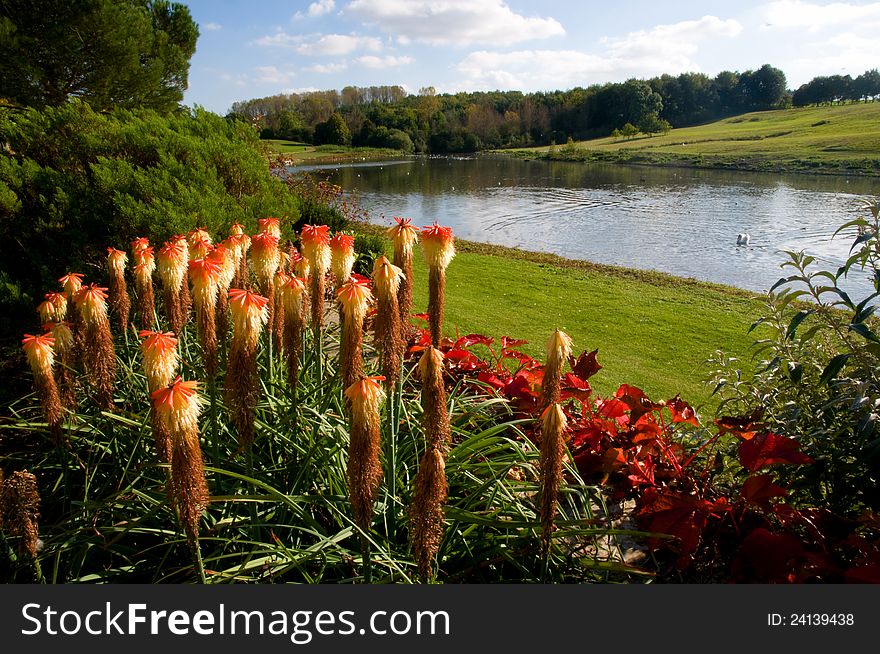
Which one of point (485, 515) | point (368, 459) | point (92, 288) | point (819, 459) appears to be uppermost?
point (92, 288)

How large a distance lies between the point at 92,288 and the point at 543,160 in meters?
77.3

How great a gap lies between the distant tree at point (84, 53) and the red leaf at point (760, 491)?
46.9 feet

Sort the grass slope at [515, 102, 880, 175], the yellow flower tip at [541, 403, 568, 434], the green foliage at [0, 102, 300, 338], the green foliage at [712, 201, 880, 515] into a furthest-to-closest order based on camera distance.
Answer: the grass slope at [515, 102, 880, 175]
the green foliage at [0, 102, 300, 338]
the green foliage at [712, 201, 880, 515]
the yellow flower tip at [541, 403, 568, 434]

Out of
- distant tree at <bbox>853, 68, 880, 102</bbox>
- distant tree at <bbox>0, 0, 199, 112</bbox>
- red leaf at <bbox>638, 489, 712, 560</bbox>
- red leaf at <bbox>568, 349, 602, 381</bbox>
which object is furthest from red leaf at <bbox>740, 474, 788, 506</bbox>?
distant tree at <bbox>853, 68, 880, 102</bbox>

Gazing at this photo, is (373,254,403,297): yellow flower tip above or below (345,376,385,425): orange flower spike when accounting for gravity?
above

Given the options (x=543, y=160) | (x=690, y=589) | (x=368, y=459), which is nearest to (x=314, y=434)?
(x=368, y=459)

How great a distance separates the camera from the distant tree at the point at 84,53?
11242 mm

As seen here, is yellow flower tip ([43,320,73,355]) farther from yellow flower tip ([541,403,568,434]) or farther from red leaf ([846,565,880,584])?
red leaf ([846,565,880,584])

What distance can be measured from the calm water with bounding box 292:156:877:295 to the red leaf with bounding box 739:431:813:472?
7.59 metres

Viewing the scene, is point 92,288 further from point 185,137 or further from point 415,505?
point 185,137

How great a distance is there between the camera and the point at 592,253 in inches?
784

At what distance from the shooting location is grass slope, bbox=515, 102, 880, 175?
50375mm

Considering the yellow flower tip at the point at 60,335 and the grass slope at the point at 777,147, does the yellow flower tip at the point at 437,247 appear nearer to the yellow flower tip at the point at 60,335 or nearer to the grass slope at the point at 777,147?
the yellow flower tip at the point at 60,335

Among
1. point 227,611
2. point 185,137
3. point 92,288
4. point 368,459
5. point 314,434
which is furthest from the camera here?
point 185,137
